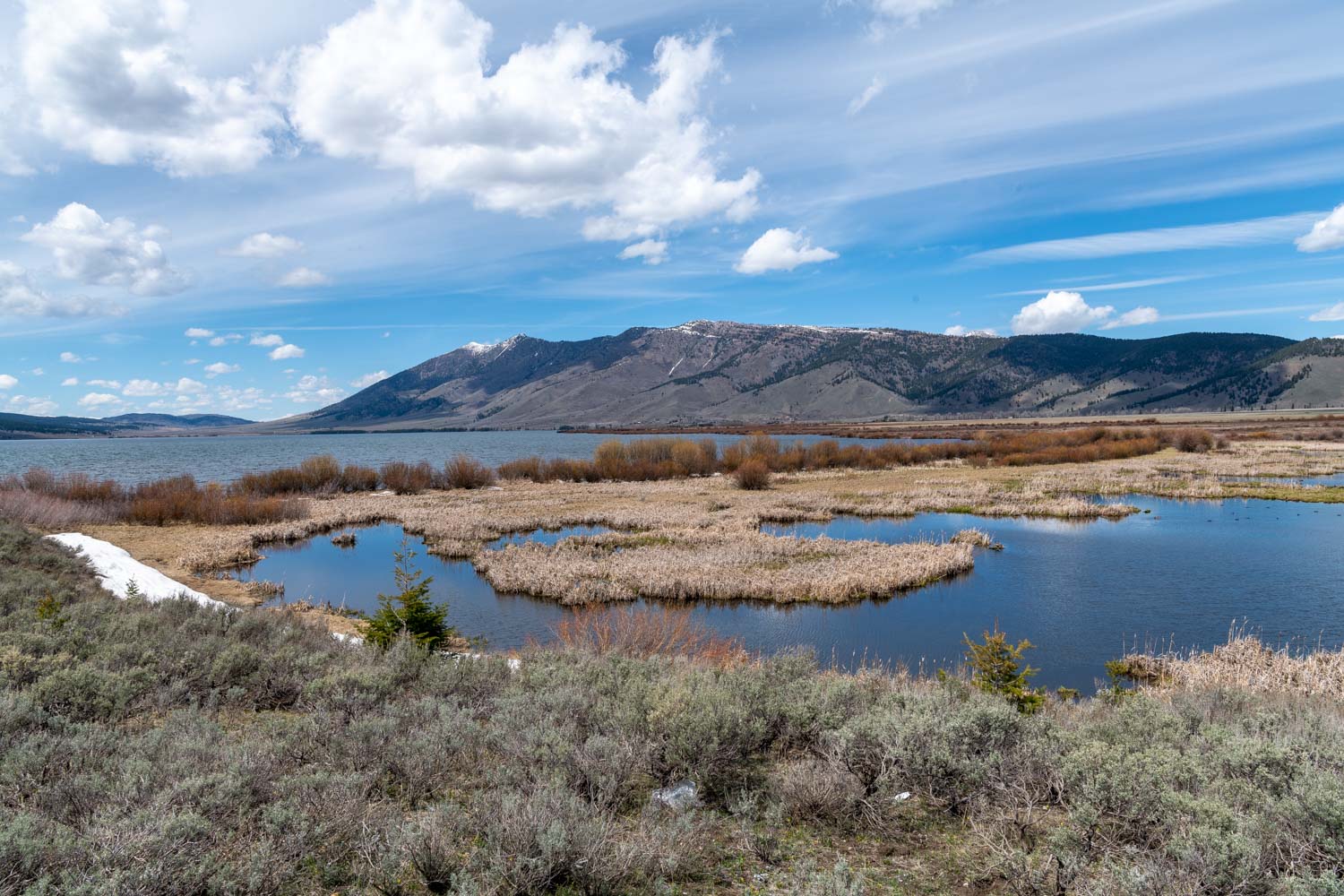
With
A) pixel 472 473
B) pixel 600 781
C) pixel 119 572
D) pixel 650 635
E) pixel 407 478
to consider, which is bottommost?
pixel 650 635

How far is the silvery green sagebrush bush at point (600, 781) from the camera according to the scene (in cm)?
414

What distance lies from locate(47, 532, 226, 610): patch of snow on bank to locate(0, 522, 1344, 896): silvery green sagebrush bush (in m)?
10.6

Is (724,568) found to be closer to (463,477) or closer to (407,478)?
(463,477)

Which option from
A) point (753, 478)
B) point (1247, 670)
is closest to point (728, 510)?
point (753, 478)

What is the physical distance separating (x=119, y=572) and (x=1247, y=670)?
26.8m

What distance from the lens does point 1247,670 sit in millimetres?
12391

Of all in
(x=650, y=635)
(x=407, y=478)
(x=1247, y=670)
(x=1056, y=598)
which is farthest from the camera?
(x=407, y=478)

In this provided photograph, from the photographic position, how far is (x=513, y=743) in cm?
585

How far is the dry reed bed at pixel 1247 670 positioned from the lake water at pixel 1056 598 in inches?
42.3

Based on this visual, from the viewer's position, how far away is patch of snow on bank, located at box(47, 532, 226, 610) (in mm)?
16973

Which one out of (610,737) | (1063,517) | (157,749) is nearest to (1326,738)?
(610,737)

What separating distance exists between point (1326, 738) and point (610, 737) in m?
6.56

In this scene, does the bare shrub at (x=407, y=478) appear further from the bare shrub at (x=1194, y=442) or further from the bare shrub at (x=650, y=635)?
the bare shrub at (x=1194, y=442)

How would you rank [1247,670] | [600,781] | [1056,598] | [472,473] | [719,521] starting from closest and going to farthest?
1. [600,781]
2. [1247,670]
3. [1056,598]
4. [719,521]
5. [472,473]
